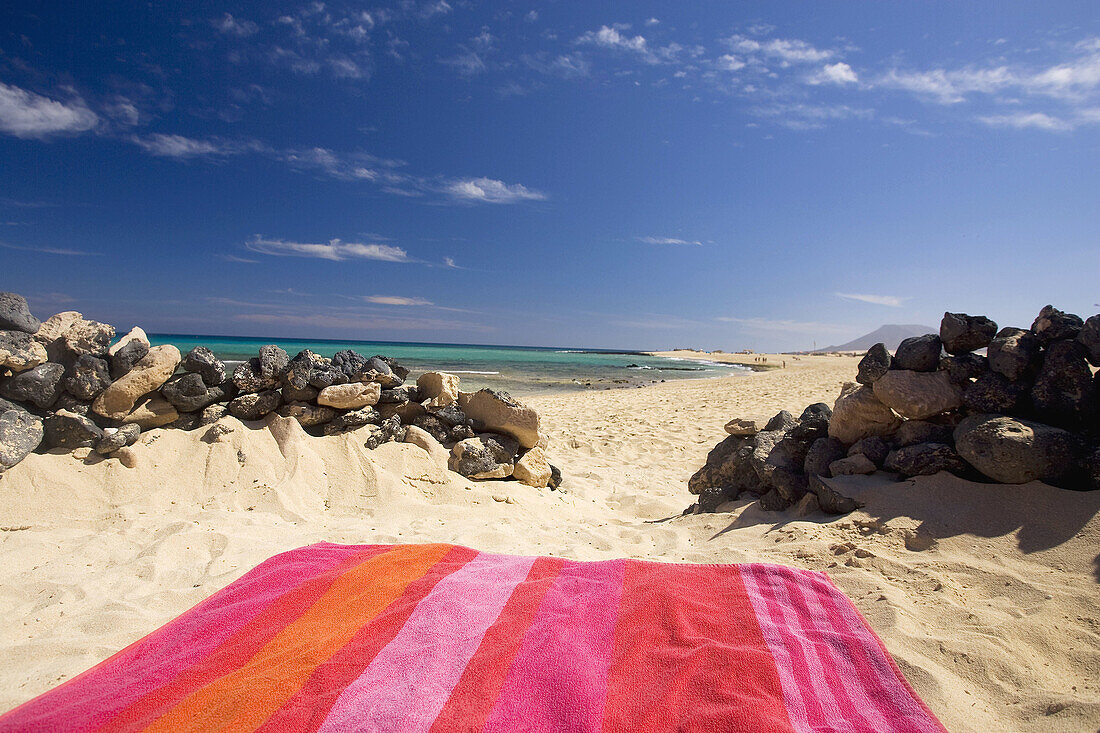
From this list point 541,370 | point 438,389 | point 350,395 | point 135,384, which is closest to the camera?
point 135,384

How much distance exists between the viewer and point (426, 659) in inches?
86.3

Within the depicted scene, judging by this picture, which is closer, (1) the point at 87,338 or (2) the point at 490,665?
(2) the point at 490,665

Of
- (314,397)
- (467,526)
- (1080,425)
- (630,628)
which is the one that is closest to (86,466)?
(314,397)

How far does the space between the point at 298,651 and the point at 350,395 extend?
3287 mm

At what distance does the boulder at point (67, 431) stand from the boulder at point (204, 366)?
0.89 metres

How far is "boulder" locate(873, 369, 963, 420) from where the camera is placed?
12.7ft

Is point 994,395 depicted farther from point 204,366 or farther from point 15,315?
point 15,315

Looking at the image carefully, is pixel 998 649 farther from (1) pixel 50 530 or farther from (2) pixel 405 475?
(1) pixel 50 530

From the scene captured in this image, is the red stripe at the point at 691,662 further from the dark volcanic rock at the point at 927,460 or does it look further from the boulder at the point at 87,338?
the boulder at the point at 87,338

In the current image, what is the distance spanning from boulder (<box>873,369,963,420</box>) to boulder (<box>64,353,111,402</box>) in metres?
6.80

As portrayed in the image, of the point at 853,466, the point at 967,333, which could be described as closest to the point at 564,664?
the point at 853,466

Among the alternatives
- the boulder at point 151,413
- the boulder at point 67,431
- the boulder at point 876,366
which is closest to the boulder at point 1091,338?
the boulder at point 876,366

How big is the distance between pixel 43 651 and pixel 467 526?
260cm

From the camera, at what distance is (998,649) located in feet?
7.32
